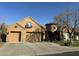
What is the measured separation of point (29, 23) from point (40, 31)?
2.82m

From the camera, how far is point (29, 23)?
45.4 metres

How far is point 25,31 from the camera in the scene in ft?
142

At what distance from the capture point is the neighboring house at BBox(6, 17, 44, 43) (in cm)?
4172

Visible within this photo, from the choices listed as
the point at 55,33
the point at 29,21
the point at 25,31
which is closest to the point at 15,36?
the point at 25,31

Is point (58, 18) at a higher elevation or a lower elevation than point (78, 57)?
higher

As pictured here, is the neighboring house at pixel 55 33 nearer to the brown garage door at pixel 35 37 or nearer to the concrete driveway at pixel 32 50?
A: the brown garage door at pixel 35 37

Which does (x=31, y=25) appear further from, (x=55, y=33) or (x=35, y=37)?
(x=55, y=33)

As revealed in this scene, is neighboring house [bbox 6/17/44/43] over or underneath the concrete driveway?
over

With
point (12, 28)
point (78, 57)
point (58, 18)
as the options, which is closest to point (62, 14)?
point (58, 18)

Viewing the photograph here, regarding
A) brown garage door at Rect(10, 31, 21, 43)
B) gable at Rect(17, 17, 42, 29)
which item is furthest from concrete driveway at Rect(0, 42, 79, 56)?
gable at Rect(17, 17, 42, 29)

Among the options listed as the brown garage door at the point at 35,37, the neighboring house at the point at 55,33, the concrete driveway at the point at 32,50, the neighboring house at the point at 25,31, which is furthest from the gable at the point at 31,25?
the concrete driveway at the point at 32,50

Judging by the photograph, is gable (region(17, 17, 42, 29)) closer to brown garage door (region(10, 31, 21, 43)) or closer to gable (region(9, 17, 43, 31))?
gable (region(9, 17, 43, 31))

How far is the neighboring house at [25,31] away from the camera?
41.7 m

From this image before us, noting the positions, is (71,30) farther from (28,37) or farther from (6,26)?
(6,26)
